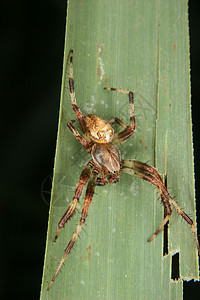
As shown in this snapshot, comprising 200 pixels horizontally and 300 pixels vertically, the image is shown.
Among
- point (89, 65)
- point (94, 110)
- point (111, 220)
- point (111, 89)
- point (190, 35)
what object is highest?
point (190, 35)

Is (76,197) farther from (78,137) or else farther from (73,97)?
(73,97)

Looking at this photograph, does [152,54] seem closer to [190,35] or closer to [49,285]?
[190,35]

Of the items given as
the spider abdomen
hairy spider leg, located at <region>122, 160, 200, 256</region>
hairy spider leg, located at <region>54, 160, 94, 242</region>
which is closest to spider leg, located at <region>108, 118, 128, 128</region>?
the spider abdomen

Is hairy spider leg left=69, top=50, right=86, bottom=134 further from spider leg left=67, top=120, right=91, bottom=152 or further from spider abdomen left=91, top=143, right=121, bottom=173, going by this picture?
spider abdomen left=91, top=143, right=121, bottom=173

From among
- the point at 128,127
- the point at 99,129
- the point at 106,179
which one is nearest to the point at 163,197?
the point at 106,179

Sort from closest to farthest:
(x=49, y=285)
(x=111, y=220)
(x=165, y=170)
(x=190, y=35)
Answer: (x=49, y=285)
(x=111, y=220)
(x=165, y=170)
(x=190, y=35)

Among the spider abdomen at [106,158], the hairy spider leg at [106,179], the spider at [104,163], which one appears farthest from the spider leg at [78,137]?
the hairy spider leg at [106,179]

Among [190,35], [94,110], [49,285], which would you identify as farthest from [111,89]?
[49,285]
